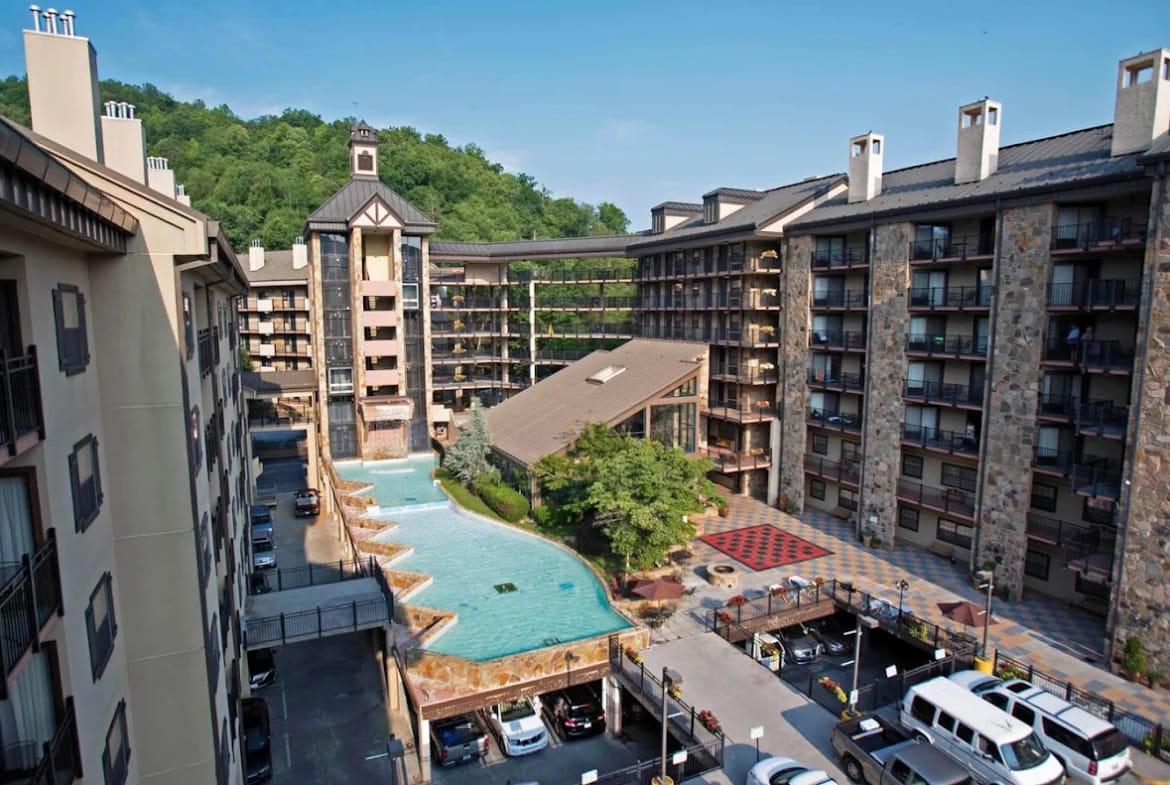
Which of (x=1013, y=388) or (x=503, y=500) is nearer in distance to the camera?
(x=1013, y=388)

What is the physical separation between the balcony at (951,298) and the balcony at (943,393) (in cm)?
351

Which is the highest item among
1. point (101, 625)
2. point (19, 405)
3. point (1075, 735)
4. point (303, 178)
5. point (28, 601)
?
point (303, 178)

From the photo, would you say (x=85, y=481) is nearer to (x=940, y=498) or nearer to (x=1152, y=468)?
(x=1152, y=468)

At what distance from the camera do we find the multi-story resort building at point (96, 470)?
315 inches

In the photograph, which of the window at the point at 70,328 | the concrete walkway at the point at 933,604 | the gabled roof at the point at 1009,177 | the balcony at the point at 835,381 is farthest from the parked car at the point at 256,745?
the gabled roof at the point at 1009,177

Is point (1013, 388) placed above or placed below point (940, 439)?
above

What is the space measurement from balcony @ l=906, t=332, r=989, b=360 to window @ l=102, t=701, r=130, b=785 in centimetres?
3164

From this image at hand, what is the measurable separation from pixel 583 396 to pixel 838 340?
48.8ft

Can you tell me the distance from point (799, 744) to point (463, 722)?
35.1 feet

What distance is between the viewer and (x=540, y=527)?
35500mm

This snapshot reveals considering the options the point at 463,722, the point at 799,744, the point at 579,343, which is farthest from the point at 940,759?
the point at 579,343

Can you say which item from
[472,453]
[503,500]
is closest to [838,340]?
[503,500]

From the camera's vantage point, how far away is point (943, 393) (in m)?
32.7

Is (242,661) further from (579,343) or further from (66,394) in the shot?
(579,343)
